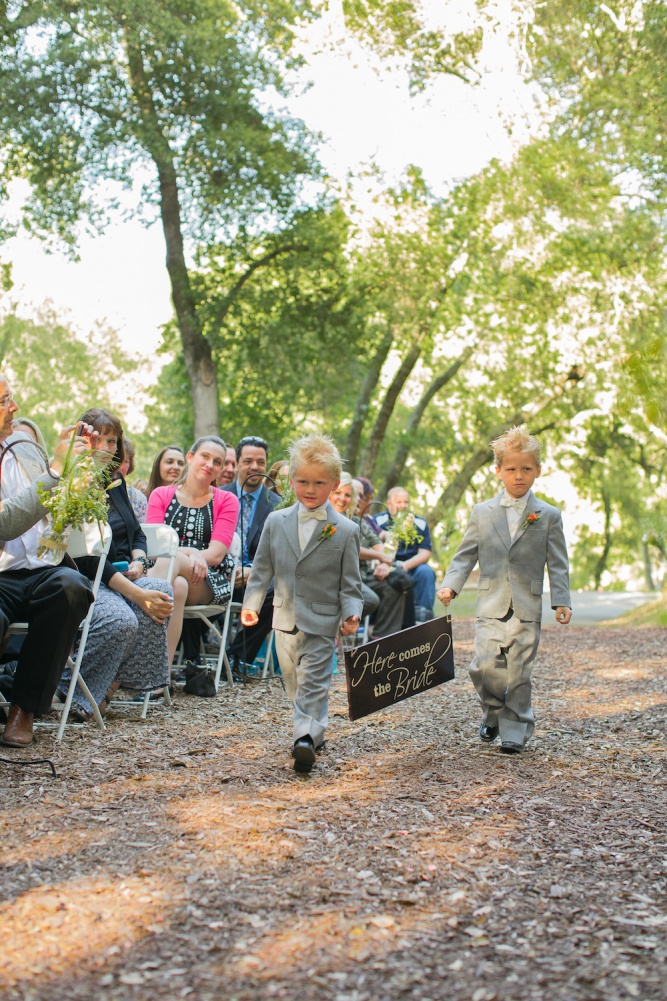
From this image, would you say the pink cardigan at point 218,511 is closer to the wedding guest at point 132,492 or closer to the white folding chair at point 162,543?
the wedding guest at point 132,492

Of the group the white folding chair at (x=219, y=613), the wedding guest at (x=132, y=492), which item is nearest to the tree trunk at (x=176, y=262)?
the wedding guest at (x=132, y=492)

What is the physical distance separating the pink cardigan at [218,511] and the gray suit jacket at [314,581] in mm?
2642

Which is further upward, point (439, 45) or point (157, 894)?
point (439, 45)

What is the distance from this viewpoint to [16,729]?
17.4 feet

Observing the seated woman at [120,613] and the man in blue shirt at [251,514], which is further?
the man in blue shirt at [251,514]

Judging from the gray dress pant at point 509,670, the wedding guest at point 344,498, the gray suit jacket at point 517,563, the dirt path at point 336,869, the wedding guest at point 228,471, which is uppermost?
the wedding guest at point 228,471

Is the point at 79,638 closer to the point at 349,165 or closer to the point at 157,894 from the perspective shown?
the point at 157,894

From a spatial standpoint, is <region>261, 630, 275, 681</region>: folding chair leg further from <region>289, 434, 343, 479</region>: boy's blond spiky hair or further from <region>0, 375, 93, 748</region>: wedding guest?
<region>289, 434, 343, 479</region>: boy's blond spiky hair

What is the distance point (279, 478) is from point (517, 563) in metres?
3.89

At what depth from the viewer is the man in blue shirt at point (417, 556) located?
12.0m

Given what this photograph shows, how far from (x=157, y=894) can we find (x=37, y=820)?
1.02 m

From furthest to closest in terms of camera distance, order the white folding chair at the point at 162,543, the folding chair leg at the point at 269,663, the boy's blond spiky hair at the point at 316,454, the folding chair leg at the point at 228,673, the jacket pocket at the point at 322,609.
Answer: the folding chair leg at the point at 269,663, the folding chair leg at the point at 228,673, the white folding chair at the point at 162,543, the jacket pocket at the point at 322,609, the boy's blond spiky hair at the point at 316,454

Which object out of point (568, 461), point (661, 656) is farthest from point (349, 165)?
point (568, 461)

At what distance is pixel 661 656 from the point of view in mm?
11227
